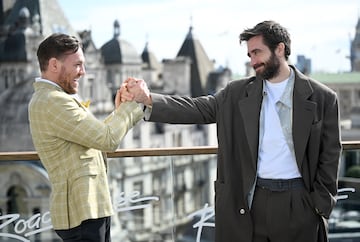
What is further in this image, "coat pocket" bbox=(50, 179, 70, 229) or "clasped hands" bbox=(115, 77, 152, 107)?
"clasped hands" bbox=(115, 77, 152, 107)

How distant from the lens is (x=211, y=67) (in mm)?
66125

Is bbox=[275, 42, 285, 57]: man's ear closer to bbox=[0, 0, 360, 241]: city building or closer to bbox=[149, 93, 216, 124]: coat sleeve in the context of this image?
bbox=[149, 93, 216, 124]: coat sleeve

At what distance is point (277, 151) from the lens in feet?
7.53

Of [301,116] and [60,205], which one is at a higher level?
[301,116]

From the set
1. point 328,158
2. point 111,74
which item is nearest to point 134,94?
point 328,158

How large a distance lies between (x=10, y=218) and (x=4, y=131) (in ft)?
147

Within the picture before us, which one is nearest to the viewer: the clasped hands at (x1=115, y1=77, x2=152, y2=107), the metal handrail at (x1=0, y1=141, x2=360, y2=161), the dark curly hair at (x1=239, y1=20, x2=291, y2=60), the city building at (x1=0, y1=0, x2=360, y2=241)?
the dark curly hair at (x1=239, y1=20, x2=291, y2=60)

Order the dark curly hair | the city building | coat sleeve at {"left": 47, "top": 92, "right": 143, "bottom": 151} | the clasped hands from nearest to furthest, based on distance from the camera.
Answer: coat sleeve at {"left": 47, "top": 92, "right": 143, "bottom": 151}
the dark curly hair
the clasped hands
the city building

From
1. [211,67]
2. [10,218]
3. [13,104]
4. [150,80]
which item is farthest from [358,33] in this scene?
[10,218]

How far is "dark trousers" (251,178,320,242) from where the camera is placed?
228 cm

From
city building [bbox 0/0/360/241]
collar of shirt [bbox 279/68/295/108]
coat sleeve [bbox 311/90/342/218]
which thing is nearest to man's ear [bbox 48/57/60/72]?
collar of shirt [bbox 279/68/295/108]

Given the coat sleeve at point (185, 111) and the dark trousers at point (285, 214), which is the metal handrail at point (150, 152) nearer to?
the coat sleeve at point (185, 111)

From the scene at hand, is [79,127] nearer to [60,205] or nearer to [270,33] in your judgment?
[60,205]

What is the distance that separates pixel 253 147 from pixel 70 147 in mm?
580
